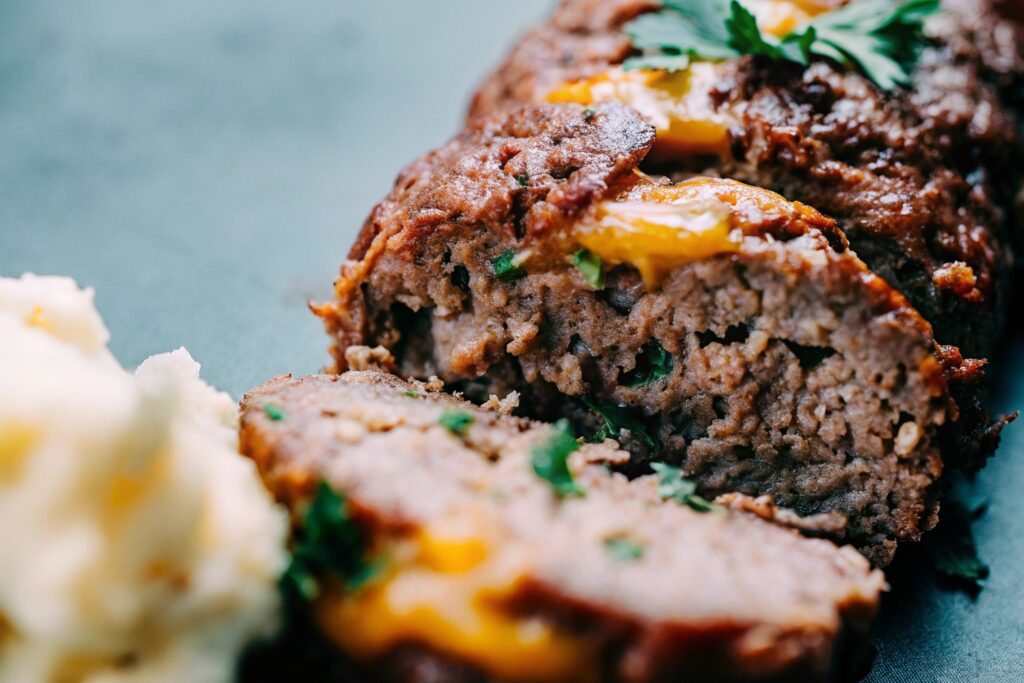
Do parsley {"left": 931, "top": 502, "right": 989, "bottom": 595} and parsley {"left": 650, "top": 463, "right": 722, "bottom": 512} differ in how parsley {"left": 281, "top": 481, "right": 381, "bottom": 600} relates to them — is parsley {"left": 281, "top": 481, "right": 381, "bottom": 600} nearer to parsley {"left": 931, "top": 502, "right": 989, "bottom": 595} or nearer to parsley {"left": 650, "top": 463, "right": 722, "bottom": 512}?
parsley {"left": 650, "top": 463, "right": 722, "bottom": 512}

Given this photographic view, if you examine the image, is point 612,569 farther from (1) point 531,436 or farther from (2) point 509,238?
(2) point 509,238

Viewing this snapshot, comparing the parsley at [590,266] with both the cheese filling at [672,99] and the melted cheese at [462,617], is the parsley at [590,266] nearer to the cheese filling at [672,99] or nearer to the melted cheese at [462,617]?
the cheese filling at [672,99]

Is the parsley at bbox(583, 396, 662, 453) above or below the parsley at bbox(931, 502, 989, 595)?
above

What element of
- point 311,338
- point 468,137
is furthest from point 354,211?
point 468,137

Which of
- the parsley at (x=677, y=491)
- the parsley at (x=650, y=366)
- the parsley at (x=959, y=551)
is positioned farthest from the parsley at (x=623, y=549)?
the parsley at (x=959, y=551)

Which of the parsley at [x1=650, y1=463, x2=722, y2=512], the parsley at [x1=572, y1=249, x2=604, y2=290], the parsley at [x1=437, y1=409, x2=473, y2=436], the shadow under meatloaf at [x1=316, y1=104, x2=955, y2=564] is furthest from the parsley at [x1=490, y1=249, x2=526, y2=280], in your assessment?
the parsley at [x1=650, y1=463, x2=722, y2=512]
